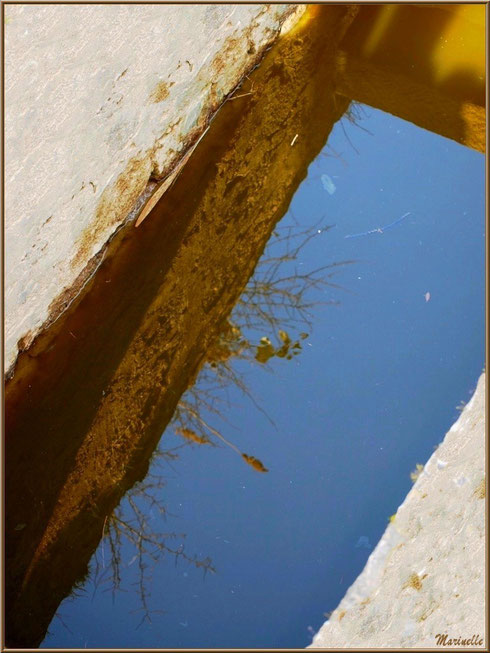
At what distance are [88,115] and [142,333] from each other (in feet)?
2.40

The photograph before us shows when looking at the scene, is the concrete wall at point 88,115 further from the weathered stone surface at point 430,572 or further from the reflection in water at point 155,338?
the weathered stone surface at point 430,572

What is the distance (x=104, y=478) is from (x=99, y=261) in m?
0.74

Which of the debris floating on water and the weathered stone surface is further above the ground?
the debris floating on water

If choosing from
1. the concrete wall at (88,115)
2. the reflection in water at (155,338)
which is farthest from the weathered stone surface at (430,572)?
the concrete wall at (88,115)

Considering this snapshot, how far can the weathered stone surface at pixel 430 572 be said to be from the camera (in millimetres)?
1612

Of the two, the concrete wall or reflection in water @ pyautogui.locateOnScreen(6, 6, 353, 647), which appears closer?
the concrete wall

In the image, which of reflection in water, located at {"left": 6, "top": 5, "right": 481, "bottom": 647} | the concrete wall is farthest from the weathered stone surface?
the concrete wall

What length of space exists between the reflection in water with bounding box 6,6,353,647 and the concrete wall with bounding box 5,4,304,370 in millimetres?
122

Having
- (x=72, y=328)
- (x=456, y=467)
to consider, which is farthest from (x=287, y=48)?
(x=456, y=467)

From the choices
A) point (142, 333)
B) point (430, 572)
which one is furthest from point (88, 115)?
point (430, 572)

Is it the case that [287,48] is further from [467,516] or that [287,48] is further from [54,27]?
[467,516]

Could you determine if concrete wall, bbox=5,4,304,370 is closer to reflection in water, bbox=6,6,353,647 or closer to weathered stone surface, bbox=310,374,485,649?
reflection in water, bbox=6,6,353,647

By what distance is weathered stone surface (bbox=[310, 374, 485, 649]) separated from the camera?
161 centimetres

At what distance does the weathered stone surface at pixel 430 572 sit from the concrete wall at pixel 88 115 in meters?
1.24
